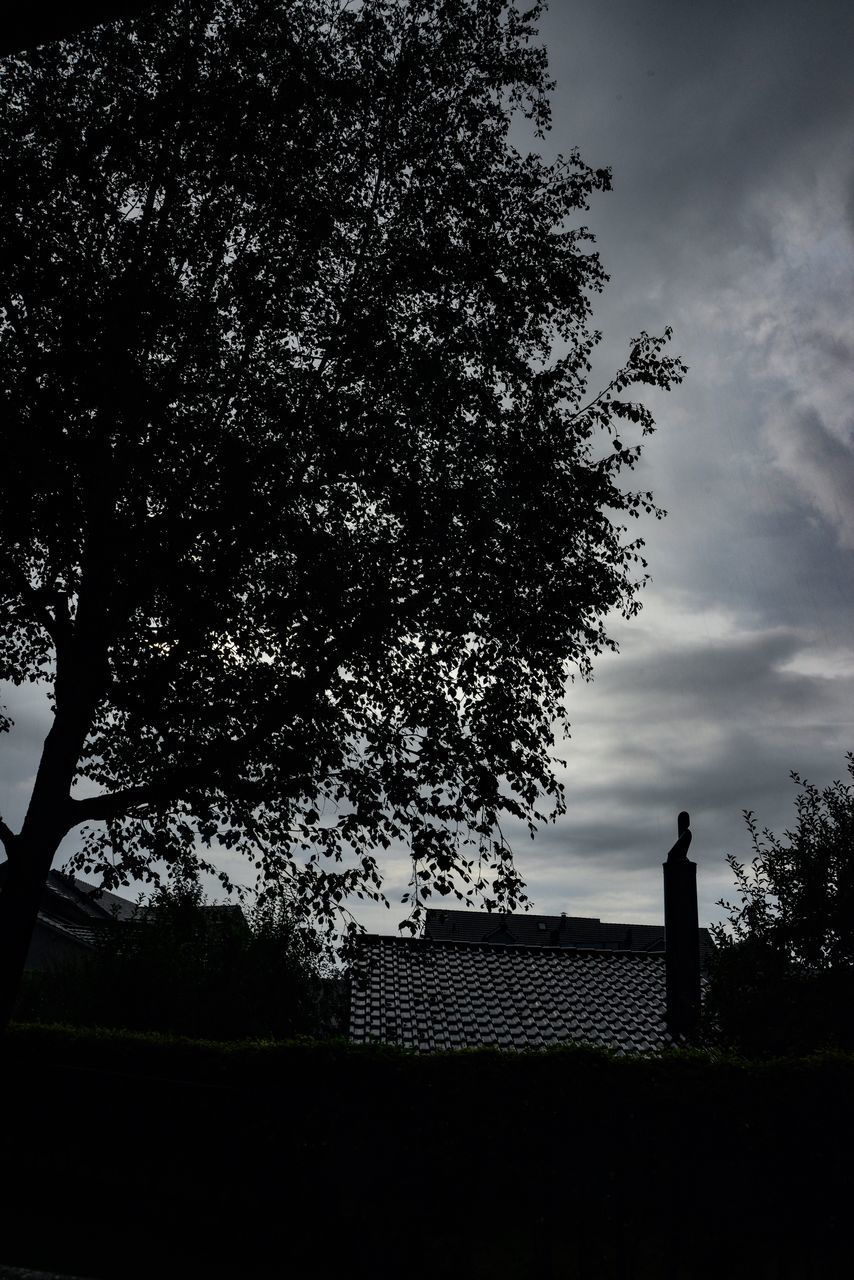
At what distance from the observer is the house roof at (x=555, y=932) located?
Answer: 78312 mm

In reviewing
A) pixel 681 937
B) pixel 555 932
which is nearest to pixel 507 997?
pixel 681 937

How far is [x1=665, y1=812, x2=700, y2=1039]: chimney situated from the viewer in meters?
22.0

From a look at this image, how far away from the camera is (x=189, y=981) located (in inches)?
1033

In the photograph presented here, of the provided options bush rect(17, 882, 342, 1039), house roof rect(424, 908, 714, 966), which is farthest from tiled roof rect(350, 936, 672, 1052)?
house roof rect(424, 908, 714, 966)

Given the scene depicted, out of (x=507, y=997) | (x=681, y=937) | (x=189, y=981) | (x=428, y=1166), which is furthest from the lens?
(x=189, y=981)

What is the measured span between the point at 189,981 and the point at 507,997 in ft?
31.8

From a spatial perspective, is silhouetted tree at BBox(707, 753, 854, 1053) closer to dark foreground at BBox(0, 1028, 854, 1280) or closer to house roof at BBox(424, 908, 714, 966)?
dark foreground at BBox(0, 1028, 854, 1280)

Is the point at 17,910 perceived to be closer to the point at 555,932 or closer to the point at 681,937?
the point at 681,937

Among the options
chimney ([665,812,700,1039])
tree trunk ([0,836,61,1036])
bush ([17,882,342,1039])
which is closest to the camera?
tree trunk ([0,836,61,1036])

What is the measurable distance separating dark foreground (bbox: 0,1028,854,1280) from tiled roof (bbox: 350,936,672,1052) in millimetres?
6619

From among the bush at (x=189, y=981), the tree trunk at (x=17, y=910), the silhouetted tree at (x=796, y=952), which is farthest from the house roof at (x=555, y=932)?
the tree trunk at (x=17, y=910)

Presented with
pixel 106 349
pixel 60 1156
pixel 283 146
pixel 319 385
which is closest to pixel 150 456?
pixel 106 349

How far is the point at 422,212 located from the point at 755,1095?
14.2m

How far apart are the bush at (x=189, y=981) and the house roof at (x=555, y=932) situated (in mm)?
46335
